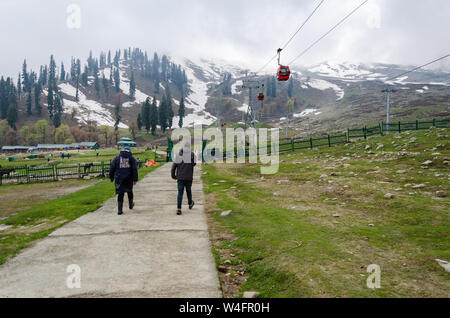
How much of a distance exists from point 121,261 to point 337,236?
460 cm

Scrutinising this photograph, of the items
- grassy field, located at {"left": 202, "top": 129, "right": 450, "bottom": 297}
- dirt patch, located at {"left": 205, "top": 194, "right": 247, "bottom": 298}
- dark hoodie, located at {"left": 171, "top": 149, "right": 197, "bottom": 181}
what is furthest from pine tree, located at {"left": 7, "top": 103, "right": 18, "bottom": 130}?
dirt patch, located at {"left": 205, "top": 194, "right": 247, "bottom": 298}

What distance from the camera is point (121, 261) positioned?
15.5 ft

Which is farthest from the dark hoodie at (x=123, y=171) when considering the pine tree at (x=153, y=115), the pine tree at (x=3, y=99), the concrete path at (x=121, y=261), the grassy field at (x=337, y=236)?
the pine tree at (x=3, y=99)

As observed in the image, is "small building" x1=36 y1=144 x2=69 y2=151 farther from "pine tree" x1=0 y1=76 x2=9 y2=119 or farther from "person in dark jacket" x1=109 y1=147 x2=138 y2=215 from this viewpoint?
"person in dark jacket" x1=109 y1=147 x2=138 y2=215

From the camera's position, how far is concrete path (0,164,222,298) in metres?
3.75

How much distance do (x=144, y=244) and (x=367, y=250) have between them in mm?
4573

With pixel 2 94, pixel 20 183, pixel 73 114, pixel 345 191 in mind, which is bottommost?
pixel 20 183

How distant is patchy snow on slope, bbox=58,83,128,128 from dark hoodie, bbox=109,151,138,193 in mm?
154246

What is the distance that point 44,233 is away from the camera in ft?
21.6

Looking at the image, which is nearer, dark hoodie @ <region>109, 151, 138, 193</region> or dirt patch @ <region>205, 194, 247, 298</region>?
Answer: dirt patch @ <region>205, 194, 247, 298</region>

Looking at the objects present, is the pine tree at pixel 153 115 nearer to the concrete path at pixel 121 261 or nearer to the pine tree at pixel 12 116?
the pine tree at pixel 12 116

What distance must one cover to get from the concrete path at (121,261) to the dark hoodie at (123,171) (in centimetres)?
128
